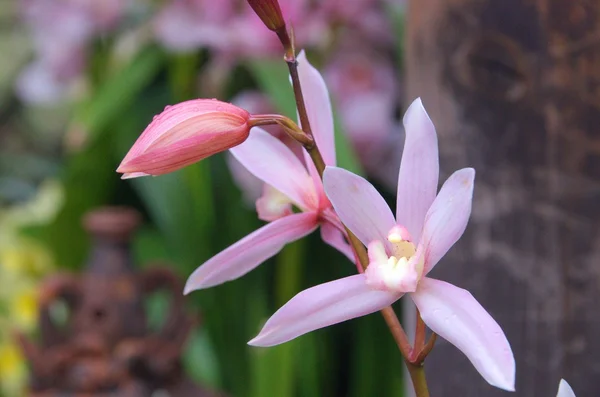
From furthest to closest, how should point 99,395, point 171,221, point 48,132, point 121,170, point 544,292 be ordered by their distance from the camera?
point 48,132 → point 171,221 → point 99,395 → point 544,292 → point 121,170

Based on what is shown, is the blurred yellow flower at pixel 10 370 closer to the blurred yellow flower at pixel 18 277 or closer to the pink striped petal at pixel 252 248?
the blurred yellow flower at pixel 18 277

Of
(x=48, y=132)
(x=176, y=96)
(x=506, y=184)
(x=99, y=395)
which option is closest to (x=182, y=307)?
(x=99, y=395)

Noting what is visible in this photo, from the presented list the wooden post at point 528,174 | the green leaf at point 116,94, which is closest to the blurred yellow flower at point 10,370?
the green leaf at point 116,94

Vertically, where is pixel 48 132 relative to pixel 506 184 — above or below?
above

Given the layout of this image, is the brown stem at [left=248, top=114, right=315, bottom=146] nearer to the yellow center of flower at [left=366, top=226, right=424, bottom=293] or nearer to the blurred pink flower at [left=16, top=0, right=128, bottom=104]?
the yellow center of flower at [left=366, top=226, right=424, bottom=293]

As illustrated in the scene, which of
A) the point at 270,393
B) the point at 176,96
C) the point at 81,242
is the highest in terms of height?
the point at 176,96

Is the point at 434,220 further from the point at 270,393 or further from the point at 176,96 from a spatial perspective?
the point at 176,96

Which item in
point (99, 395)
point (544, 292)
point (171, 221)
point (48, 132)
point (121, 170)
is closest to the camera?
point (121, 170)
